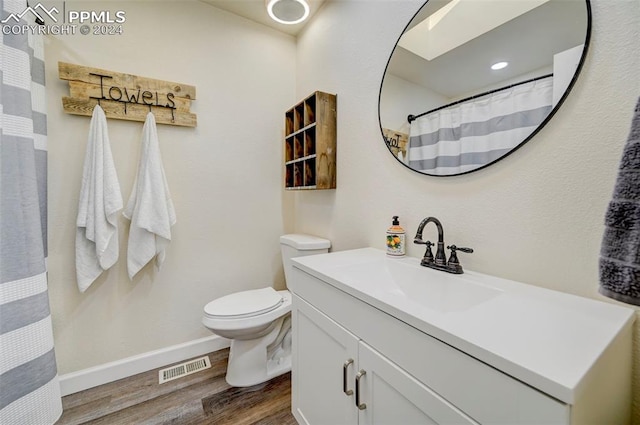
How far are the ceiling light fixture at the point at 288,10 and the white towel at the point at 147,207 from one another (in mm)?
1031

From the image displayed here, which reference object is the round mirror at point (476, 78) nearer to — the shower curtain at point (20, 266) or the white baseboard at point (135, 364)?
the shower curtain at point (20, 266)

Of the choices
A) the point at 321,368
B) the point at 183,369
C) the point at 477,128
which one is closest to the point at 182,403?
the point at 183,369

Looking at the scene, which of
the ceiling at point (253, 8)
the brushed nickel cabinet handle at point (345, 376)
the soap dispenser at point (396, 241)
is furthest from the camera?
the ceiling at point (253, 8)

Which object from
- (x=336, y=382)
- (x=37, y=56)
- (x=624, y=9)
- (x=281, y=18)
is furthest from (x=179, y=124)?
(x=624, y=9)

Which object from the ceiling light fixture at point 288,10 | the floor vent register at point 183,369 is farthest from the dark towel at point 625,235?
the floor vent register at point 183,369

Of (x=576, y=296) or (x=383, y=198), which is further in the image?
(x=383, y=198)

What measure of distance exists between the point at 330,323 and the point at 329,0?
2.00 meters

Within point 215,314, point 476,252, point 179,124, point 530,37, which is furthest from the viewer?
point 179,124

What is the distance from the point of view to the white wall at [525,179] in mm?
662

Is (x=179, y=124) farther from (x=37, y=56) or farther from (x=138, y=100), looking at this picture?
(x=37, y=56)

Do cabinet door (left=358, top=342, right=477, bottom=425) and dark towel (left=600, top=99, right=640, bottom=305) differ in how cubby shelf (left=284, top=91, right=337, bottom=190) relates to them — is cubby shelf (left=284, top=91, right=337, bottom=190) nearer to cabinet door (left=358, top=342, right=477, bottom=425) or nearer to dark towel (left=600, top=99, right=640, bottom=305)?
cabinet door (left=358, top=342, right=477, bottom=425)

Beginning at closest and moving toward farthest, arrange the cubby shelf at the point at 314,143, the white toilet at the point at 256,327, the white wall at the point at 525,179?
the white wall at the point at 525,179, the white toilet at the point at 256,327, the cubby shelf at the point at 314,143

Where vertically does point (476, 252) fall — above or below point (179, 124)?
below

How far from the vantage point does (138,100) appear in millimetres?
1576
